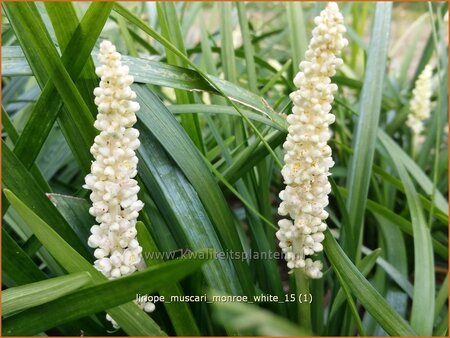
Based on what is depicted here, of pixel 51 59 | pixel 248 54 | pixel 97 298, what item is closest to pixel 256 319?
pixel 97 298

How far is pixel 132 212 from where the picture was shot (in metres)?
0.81

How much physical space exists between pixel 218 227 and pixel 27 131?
356mm

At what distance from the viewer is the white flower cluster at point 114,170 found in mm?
743

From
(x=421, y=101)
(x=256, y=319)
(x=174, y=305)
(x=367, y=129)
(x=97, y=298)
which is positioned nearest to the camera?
(x=256, y=319)

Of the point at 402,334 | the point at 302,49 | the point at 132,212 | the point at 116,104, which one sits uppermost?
the point at 302,49

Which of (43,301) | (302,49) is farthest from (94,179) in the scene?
(302,49)

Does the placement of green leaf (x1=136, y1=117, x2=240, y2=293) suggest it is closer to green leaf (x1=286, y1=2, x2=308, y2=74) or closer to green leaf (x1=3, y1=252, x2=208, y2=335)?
green leaf (x1=3, y1=252, x2=208, y2=335)

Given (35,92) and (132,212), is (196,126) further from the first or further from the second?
(35,92)

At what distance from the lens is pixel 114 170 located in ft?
2.53

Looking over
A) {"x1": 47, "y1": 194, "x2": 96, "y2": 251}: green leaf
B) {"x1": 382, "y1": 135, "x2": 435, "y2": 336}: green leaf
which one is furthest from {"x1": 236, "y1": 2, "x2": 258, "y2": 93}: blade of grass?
{"x1": 47, "y1": 194, "x2": 96, "y2": 251}: green leaf
